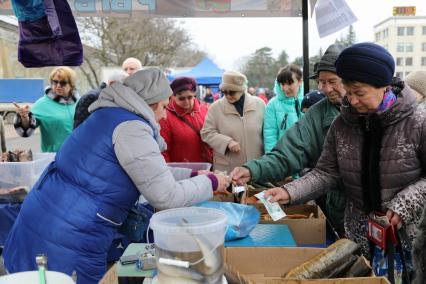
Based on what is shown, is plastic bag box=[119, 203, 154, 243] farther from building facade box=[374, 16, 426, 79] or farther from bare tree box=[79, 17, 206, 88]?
building facade box=[374, 16, 426, 79]

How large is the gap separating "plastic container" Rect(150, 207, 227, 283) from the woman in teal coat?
2.80 metres

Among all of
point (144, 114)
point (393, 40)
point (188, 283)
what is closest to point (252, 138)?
point (144, 114)

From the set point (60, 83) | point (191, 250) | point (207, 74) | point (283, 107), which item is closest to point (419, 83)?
point (283, 107)

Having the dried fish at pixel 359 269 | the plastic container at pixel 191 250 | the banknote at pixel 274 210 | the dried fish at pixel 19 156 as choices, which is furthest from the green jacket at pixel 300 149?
the dried fish at pixel 19 156

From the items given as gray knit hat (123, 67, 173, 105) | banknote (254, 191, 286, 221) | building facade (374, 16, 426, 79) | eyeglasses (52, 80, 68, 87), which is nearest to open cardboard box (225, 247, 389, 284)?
banknote (254, 191, 286, 221)

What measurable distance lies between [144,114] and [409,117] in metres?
1.18

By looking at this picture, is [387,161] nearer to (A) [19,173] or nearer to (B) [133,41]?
(A) [19,173]

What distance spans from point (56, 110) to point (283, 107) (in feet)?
7.75

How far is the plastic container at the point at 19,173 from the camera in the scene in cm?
310

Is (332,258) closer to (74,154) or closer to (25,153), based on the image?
(74,154)

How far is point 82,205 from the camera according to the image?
1750 mm

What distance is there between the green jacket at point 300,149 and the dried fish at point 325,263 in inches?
30.3

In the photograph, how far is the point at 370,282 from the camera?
52.8 inches

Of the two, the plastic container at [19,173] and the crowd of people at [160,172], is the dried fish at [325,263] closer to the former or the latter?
the crowd of people at [160,172]
